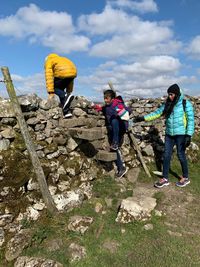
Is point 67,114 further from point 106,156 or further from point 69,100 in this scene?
point 106,156

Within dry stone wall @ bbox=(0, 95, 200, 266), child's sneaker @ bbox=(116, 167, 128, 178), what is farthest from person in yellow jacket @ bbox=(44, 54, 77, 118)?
child's sneaker @ bbox=(116, 167, 128, 178)

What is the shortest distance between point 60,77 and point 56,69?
9.6 inches

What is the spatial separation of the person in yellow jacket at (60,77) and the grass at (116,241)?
299 cm

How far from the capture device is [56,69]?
8133mm

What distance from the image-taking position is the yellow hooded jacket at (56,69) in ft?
26.2

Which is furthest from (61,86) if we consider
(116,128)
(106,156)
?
(106,156)

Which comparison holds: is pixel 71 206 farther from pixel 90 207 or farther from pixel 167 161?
pixel 167 161

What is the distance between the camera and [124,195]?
7.71 m

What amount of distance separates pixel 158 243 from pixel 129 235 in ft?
2.06

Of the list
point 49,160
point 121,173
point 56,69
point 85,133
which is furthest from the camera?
point 121,173

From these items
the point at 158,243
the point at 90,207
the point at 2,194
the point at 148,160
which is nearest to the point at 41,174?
the point at 2,194

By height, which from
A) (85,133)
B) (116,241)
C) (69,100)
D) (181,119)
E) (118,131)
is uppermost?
(69,100)

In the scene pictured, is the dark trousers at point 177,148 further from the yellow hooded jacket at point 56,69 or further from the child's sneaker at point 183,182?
the yellow hooded jacket at point 56,69

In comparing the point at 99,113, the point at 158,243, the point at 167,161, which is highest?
the point at 99,113
